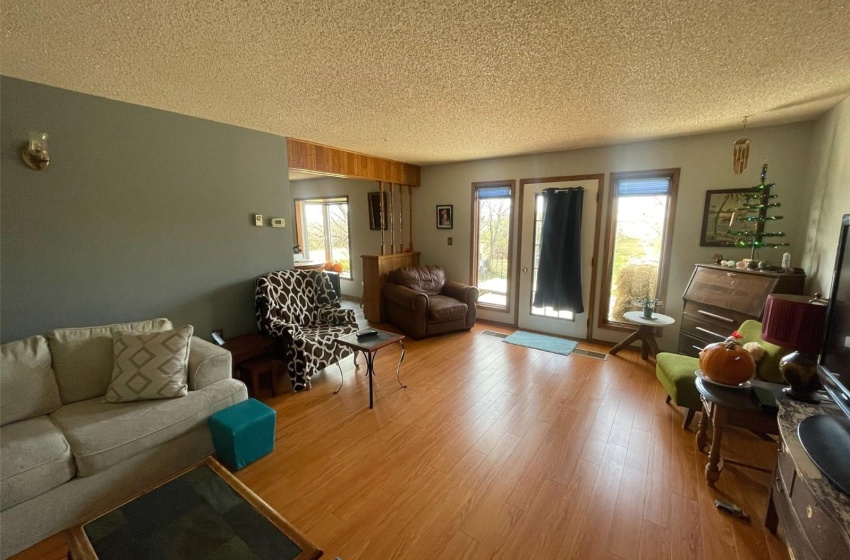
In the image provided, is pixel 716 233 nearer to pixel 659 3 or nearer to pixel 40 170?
pixel 659 3

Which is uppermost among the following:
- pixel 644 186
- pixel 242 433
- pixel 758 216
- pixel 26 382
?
pixel 644 186

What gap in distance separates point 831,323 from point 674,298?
91.2 inches

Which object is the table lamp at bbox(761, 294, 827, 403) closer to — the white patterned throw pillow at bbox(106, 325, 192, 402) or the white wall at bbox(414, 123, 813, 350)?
the white wall at bbox(414, 123, 813, 350)

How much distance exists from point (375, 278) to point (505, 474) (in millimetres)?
3349

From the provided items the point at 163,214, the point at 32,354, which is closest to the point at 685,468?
the point at 32,354

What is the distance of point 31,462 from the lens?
1492 millimetres

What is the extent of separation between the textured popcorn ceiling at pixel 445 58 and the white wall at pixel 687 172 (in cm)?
34

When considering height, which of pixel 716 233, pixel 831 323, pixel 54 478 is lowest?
pixel 54 478

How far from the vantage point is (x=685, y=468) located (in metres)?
1.99

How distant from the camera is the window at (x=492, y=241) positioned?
4691 mm

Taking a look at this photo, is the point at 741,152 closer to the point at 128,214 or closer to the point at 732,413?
the point at 732,413

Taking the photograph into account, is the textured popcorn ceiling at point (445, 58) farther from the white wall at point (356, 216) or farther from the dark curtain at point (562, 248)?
the white wall at point (356, 216)

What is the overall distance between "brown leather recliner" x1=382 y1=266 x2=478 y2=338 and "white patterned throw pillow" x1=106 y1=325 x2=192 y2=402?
100 inches

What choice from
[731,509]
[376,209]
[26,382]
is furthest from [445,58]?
[376,209]
